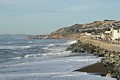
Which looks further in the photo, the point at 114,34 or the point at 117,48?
the point at 114,34

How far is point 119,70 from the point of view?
29.0m

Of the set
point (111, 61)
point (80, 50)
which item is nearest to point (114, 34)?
point (80, 50)

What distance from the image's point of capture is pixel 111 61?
120 ft

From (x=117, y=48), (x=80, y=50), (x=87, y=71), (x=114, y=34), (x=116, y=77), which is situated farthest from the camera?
(x=114, y=34)

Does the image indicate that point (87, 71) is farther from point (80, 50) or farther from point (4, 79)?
point (80, 50)

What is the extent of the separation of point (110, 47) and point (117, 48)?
560 cm

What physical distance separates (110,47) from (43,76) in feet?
86.5

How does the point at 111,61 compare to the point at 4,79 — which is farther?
the point at 111,61

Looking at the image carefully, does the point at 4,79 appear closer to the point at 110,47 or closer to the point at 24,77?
the point at 24,77

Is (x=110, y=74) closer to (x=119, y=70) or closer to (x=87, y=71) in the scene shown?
(x=119, y=70)

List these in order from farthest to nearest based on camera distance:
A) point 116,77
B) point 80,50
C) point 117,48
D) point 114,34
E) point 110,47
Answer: point 114,34 < point 80,50 < point 110,47 < point 117,48 < point 116,77

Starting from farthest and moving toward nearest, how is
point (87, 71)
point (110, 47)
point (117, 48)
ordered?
point (110, 47)
point (117, 48)
point (87, 71)

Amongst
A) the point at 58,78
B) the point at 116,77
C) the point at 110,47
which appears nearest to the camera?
the point at 116,77

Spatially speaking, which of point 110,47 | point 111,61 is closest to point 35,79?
point 111,61
